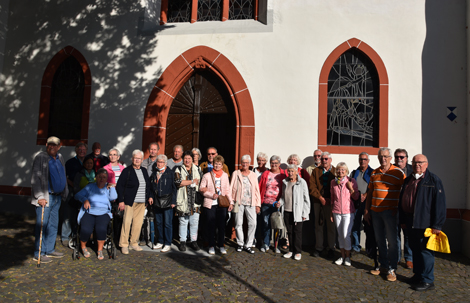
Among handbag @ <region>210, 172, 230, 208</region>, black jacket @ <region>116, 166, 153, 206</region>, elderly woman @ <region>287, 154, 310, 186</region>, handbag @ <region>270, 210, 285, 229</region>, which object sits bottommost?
handbag @ <region>270, 210, 285, 229</region>

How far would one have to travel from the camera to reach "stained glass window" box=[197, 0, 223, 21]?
7.86 m

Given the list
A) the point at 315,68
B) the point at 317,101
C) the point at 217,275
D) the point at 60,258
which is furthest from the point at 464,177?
the point at 60,258

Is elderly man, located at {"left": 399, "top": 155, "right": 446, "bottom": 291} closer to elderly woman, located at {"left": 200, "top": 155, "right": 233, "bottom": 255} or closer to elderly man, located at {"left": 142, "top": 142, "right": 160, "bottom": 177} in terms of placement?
elderly woman, located at {"left": 200, "top": 155, "right": 233, "bottom": 255}

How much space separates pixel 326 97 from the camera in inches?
275

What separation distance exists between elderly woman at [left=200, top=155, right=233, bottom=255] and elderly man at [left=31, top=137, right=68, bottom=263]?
2235 millimetres

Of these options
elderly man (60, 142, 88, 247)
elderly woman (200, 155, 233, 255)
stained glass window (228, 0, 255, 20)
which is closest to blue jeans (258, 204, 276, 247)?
elderly woman (200, 155, 233, 255)

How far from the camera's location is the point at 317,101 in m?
7.00

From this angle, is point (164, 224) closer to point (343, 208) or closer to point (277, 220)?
point (277, 220)

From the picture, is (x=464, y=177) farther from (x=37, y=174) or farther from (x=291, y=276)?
(x=37, y=174)

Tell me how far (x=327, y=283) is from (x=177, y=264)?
7.05ft

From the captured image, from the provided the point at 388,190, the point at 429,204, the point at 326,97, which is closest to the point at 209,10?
the point at 326,97

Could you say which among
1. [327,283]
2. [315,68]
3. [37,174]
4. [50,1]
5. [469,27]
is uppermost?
[50,1]

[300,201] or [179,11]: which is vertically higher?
[179,11]

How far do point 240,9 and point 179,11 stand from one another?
4.87 feet
